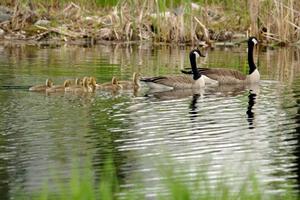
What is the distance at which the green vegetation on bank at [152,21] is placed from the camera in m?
33.0

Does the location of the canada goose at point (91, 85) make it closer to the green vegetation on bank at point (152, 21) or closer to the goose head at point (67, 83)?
the goose head at point (67, 83)

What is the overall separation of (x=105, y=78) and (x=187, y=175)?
490 inches

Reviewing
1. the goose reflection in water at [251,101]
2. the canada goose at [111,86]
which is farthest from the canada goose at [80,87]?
the goose reflection in water at [251,101]

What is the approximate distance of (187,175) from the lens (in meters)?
10.6

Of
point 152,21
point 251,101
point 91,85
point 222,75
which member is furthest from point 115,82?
point 152,21

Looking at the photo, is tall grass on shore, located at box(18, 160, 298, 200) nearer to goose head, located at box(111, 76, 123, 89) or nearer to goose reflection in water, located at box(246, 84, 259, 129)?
goose reflection in water, located at box(246, 84, 259, 129)

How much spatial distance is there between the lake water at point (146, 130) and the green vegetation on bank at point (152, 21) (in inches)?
309

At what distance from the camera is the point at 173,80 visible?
70.9ft

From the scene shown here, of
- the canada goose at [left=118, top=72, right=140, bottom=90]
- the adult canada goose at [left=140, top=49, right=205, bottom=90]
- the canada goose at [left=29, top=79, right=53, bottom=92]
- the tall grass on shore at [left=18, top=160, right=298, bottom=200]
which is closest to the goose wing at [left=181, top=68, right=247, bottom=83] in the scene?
the adult canada goose at [left=140, top=49, right=205, bottom=90]

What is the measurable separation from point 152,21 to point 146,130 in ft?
66.5

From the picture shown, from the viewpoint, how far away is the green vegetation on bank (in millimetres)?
32969

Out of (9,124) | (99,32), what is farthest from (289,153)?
(99,32)

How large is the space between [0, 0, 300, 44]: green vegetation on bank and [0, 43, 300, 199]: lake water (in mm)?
7853

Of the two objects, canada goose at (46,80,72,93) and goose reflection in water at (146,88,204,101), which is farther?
goose reflection in water at (146,88,204,101)
